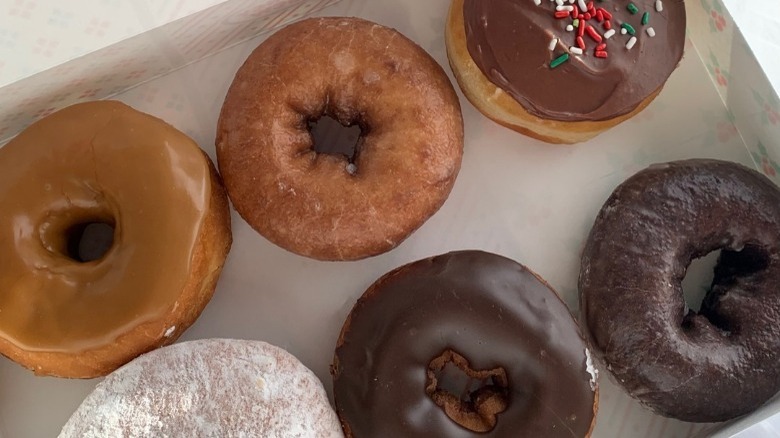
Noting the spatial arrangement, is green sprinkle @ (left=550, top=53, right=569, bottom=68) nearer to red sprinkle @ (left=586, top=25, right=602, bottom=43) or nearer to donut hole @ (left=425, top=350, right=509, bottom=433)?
red sprinkle @ (left=586, top=25, right=602, bottom=43)

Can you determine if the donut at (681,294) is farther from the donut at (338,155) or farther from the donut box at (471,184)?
the donut at (338,155)

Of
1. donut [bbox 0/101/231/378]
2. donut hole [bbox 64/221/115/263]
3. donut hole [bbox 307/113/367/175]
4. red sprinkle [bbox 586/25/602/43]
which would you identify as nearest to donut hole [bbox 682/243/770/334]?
red sprinkle [bbox 586/25/602/43]

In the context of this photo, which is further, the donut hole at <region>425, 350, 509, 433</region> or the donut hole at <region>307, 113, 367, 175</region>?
the donut hole at <region>307, 113, 367, 175</region>

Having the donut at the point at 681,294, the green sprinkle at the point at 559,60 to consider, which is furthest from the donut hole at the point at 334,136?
the donut at the point at 681,294

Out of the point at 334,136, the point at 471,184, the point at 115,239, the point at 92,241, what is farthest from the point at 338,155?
the point at 92,241

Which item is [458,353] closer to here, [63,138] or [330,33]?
[330,33]

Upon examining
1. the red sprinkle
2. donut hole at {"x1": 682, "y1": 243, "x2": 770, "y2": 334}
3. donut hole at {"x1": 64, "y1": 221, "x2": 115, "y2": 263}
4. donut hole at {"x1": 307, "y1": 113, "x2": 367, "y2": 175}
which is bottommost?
donut hole at {"x1": 64, "y1": 221, "x2": 115, "y2": 263}
